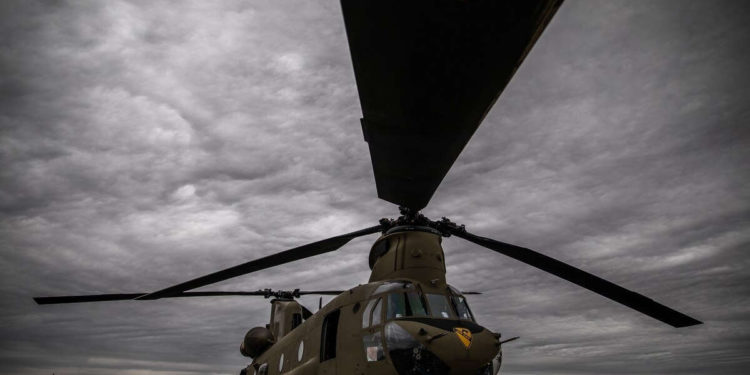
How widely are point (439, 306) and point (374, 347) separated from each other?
131cm

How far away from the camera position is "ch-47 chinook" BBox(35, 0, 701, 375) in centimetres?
212

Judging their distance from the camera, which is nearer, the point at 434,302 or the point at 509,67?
the point at 509,67

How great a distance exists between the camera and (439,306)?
6332 mm

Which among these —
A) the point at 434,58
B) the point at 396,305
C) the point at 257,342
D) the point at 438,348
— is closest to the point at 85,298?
the point at 257,342

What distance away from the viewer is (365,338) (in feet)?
20.0

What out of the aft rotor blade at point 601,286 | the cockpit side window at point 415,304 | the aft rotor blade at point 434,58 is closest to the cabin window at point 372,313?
the cockpit side window at point 415,304

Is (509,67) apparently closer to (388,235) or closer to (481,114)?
(481,114)

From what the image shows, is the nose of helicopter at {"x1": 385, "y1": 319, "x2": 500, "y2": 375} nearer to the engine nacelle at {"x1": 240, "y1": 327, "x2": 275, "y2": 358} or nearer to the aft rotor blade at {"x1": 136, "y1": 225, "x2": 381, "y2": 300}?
the aft rotor blade at {"x1": 136, "y1": 225, "x2": 381, "y2": 300}

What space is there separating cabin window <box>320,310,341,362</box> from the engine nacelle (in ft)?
17.7

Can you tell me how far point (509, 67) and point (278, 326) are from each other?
11.7 meters

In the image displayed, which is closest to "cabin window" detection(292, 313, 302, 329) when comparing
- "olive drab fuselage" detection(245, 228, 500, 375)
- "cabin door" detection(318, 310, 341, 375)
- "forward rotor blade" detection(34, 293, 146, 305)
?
"olive drab fuselage" detection(245, 228, 500, 375)

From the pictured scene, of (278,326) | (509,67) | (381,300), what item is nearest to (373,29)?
(509,67)

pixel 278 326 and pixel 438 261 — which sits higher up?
pixel 438 261

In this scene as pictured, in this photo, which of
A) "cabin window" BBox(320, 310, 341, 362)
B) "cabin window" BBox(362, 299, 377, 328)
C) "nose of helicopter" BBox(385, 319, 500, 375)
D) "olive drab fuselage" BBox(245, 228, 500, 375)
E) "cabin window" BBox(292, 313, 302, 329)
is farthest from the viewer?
"cabin window" BBox(292, 313, 302, 329)
